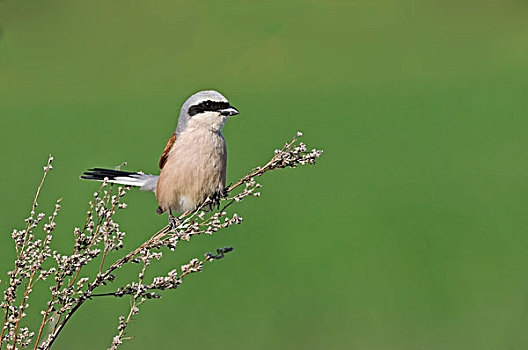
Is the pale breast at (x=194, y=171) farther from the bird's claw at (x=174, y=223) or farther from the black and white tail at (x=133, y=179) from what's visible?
the black and white tail at (x=133, y=179)

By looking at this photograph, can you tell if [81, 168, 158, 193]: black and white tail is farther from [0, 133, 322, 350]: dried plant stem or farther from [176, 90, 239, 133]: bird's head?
[0, 133, 322, 350]: dried plant stem

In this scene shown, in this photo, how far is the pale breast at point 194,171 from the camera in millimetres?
2027

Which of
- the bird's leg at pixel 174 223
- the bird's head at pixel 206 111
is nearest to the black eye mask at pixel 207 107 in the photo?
the bird's head at pixel 206 111

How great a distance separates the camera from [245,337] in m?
5.88

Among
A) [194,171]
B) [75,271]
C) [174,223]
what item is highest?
[194,171]

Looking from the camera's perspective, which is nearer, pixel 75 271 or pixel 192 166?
pixel 75 271

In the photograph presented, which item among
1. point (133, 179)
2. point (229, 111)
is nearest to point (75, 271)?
point (229, 111)

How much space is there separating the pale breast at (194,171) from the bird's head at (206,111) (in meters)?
0.03

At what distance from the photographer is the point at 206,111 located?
192 cm

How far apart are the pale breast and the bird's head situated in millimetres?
31

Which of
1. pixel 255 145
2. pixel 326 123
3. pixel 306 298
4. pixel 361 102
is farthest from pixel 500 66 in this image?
pixel 306 298

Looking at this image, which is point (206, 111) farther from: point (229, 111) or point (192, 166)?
point (192, 166)

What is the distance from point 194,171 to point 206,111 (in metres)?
0.21

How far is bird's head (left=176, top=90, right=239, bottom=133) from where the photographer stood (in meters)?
1.85
